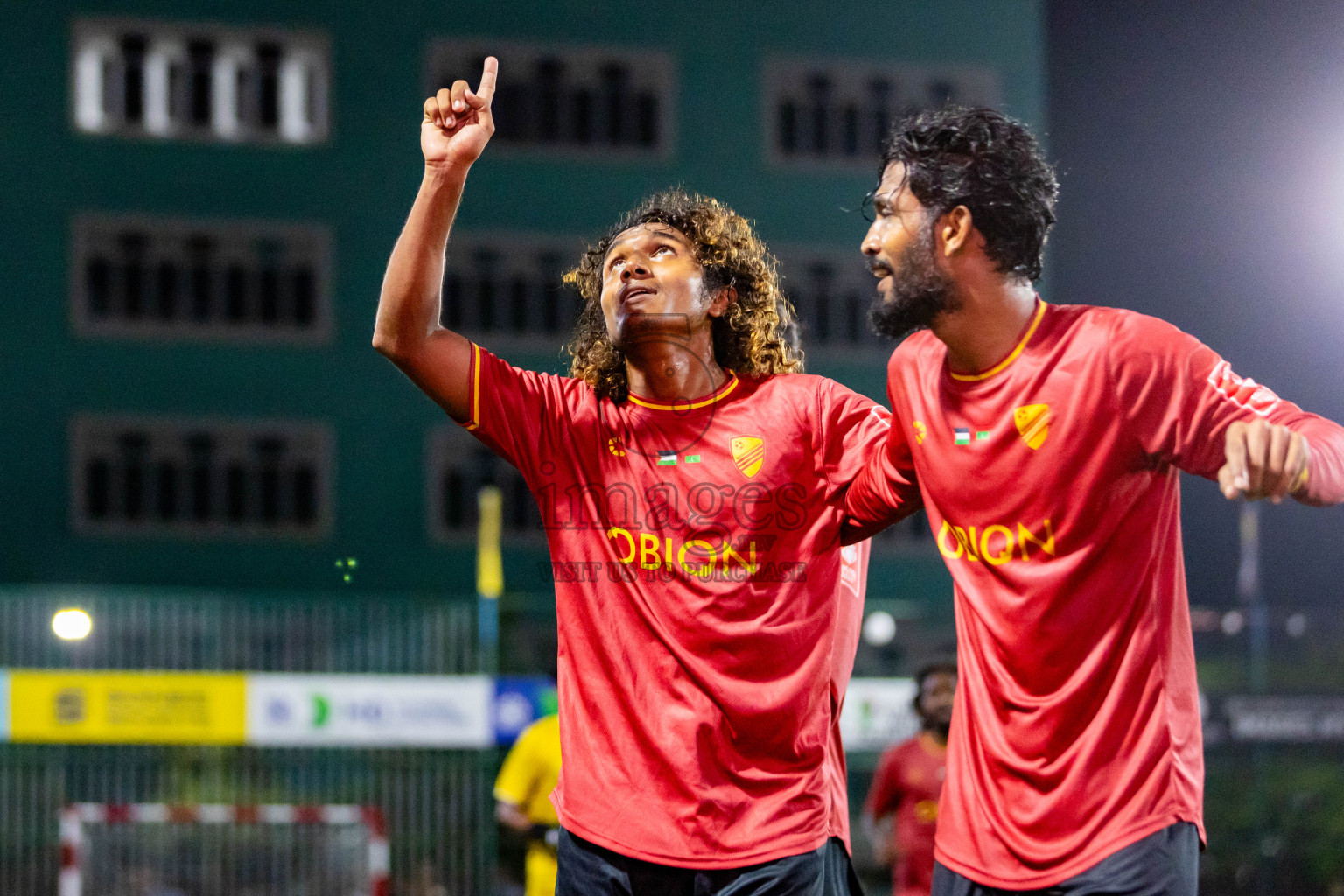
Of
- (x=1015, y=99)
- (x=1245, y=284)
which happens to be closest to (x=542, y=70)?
(x=1015, y=99)

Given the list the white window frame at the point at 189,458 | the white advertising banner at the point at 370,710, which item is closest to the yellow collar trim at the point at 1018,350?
the white advertising banner at the point at 370,710

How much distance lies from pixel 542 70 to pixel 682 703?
962 inches

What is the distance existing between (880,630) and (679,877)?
1074 cm

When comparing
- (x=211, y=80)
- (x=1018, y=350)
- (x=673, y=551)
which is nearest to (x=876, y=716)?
(x=673, y=551)

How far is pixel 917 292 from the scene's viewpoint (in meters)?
3.14

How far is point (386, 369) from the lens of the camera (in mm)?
25188

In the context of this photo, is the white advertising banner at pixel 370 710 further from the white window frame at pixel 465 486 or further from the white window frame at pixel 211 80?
the white window frame at pixel 211 80

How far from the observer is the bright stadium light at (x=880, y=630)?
45.4 feet

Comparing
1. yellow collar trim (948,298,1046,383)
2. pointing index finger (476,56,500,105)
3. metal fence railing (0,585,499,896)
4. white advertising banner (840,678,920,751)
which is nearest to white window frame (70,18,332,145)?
metal fence railing (0,585,499,896)

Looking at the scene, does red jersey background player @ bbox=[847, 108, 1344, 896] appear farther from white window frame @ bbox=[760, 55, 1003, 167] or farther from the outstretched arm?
white window frame @ bbox=[760, 55, 1003, 167]

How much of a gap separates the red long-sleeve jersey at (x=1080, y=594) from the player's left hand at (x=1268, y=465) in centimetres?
17

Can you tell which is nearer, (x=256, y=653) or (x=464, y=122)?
(x=464, y=122)

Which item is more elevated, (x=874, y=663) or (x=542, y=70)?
(x=542, y=70)

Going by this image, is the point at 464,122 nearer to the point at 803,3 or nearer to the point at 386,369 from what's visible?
the point at 386,369
